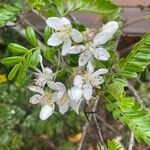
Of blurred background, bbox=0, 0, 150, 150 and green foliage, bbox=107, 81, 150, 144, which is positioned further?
blurred background, bbox=0, 0, 150, 150

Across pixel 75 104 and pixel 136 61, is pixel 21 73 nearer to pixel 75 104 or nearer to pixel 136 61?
pixel 75 104

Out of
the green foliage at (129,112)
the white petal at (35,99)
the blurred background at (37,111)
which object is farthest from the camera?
the blurred background at (37,111)

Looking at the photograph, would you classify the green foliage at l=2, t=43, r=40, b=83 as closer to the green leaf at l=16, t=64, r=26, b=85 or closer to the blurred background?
the green leaf at l=16, t=64, r=26, b=85

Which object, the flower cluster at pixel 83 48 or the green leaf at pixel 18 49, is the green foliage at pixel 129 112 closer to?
the flower cluster at pixel 83 48

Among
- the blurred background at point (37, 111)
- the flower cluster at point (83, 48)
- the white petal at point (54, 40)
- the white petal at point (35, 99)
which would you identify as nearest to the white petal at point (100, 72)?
the flower cluster at point (83, 48)

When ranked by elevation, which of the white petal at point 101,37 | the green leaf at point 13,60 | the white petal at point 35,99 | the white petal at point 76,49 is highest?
the white petal at point 101,37

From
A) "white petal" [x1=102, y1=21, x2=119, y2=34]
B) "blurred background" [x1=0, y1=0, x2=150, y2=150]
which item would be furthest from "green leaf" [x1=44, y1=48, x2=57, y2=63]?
"blurred background" [x1=0, y1=0, x2=150, y2=150]

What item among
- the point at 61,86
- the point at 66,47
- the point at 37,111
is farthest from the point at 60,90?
the point at 37,111

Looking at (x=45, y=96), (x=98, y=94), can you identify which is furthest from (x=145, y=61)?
(x=45, y=96)
